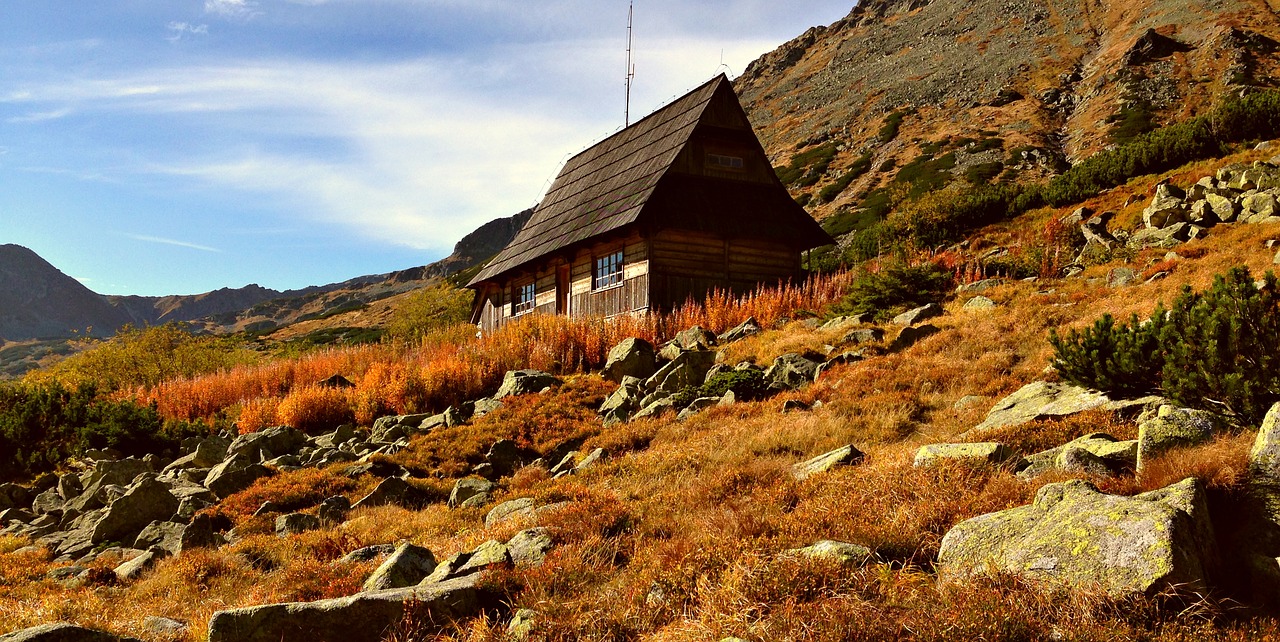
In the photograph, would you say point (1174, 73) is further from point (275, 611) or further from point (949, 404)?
point (275, 611)

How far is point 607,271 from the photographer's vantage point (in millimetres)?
26250

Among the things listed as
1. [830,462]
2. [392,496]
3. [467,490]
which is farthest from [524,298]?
[830,462]

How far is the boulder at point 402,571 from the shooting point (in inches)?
249

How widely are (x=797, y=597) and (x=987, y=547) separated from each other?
1.26 m

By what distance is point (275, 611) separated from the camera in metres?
5.18

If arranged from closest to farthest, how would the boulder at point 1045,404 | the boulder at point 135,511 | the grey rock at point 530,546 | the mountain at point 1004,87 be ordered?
the grey rock at point 530,546, the boulder at point 1045,404, the boulder at point 135,511, the mountain at point 1004,87

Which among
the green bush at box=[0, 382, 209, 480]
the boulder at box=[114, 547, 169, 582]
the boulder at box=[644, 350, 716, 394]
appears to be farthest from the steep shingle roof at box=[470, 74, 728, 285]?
the boulder at box=[114, 547, 169, 582]

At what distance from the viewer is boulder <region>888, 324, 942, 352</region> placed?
1373cm

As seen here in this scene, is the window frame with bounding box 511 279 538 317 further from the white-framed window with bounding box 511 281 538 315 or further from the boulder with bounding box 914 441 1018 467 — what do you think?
the boulder with bounding box 914 441 1018 467

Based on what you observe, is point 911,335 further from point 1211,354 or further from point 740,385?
point 1211,354

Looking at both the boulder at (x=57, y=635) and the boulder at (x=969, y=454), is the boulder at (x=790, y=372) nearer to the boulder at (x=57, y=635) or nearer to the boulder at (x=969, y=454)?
the boulder at (x=969, y=454)

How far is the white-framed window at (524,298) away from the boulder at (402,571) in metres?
24.0

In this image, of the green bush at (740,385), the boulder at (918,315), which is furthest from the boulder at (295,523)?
the boulder at (918,315)

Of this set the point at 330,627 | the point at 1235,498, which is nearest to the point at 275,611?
the point at 330,627
